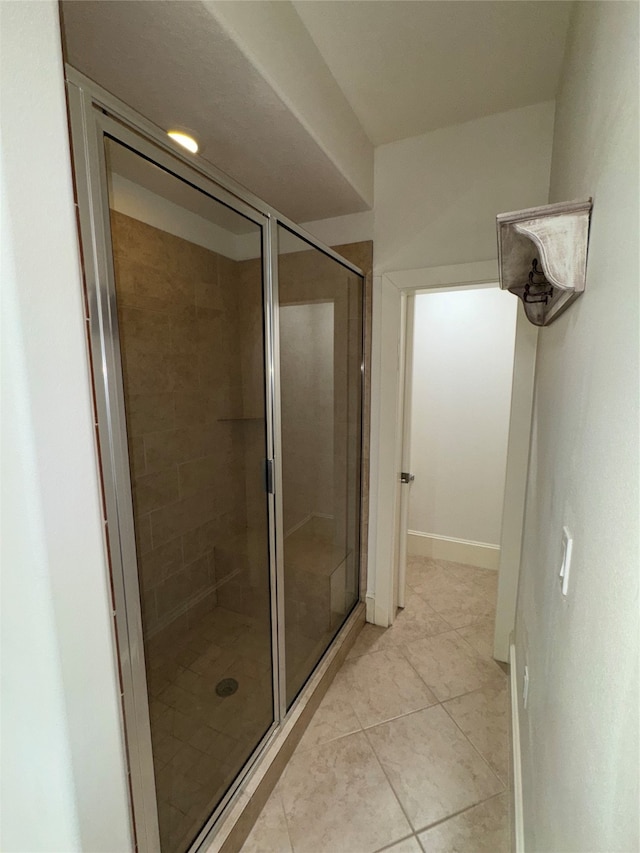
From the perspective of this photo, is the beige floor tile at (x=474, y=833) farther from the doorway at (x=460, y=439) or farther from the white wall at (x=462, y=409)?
the white wall at (x=462, y=409)

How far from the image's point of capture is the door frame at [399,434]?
1807 millimetres

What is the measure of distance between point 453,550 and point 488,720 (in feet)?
4.65

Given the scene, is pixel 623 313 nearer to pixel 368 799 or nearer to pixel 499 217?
pixel 499 217

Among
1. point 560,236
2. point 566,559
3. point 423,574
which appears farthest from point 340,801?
point 560,236

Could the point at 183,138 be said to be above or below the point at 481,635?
above

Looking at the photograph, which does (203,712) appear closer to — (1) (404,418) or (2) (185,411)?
(2) (185,411)

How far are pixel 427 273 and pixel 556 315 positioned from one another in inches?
36.9

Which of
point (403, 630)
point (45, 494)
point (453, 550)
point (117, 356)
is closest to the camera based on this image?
point (45, 494)

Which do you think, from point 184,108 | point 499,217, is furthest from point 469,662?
point 184,108

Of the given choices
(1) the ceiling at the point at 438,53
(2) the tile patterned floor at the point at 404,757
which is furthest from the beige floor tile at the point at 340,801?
(1) the ceiling at the point at 438,53

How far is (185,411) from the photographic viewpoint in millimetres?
1511

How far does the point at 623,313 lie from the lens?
1.64 ft

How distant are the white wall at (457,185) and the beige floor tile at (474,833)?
2.26 m

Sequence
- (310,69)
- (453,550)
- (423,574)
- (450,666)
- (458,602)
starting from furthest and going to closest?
1. (453,550)
2. (423,574)
3. (458,602)
4. (450,666)
5. (310,69)
